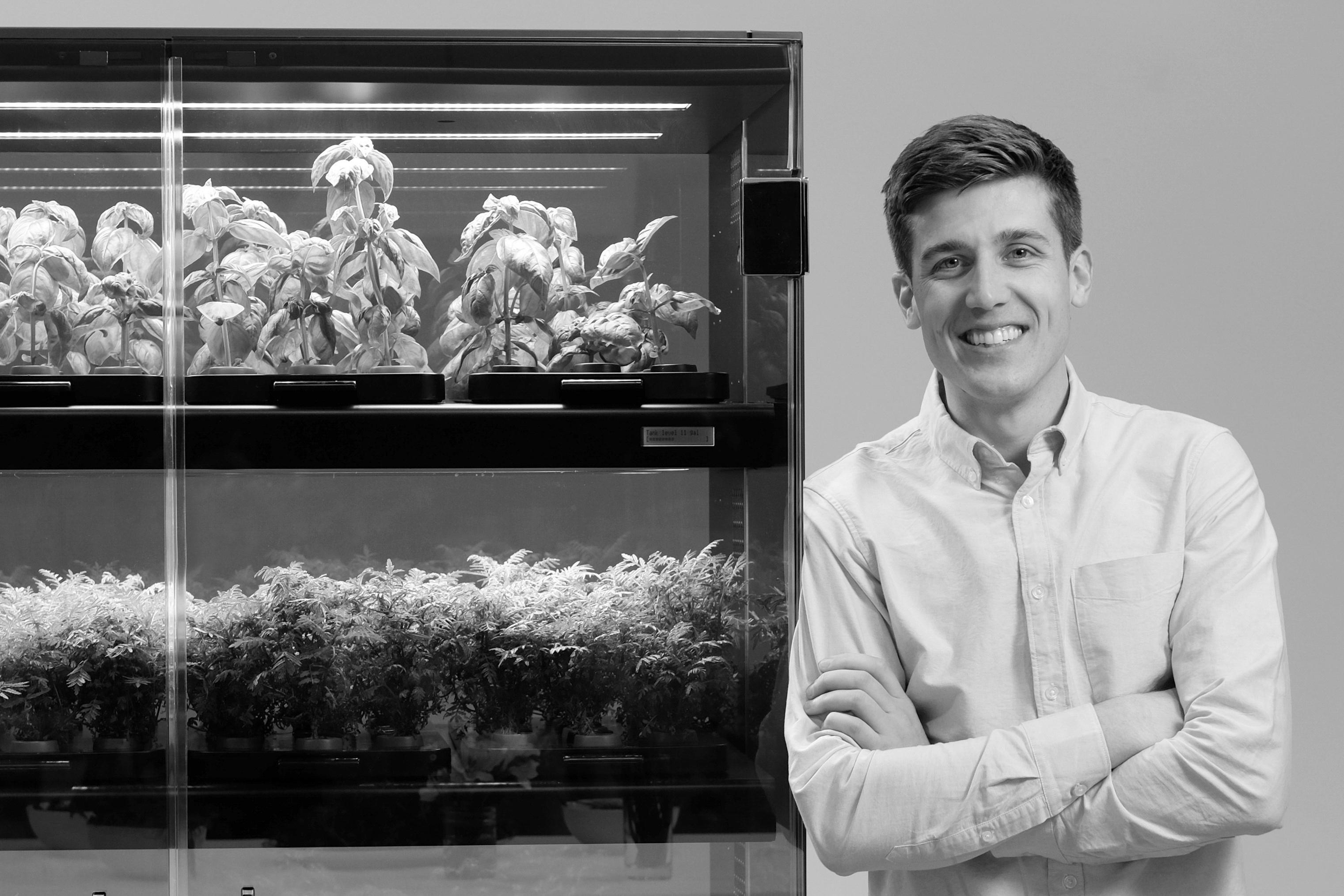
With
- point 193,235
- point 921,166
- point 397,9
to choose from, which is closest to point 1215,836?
point 921,166

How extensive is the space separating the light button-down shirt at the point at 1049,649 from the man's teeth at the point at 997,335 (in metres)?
0.11

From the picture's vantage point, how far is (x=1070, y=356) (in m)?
2.53

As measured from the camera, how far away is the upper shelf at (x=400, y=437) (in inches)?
74.0

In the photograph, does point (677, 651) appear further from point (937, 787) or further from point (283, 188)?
point (283, 188)

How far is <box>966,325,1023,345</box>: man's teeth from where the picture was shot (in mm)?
1168

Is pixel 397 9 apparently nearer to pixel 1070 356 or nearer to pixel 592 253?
pixel 592 253

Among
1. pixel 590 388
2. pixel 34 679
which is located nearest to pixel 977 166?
pixel 590 388

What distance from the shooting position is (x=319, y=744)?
1974mm

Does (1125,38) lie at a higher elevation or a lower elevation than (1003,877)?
higher

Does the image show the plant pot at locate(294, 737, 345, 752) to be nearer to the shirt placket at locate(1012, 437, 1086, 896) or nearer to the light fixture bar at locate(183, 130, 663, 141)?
the light fixture bar at locate(183, 130, 663, 141)

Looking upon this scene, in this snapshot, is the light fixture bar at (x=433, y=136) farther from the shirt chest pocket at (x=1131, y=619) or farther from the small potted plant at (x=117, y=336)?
the shirt chest pocket at (x=1131, y=619)

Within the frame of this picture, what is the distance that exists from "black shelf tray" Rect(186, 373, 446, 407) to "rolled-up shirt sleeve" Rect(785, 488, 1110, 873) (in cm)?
101

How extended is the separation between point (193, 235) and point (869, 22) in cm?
142

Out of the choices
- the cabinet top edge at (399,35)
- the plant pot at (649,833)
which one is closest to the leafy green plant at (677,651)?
the plant pot at (649,833)
